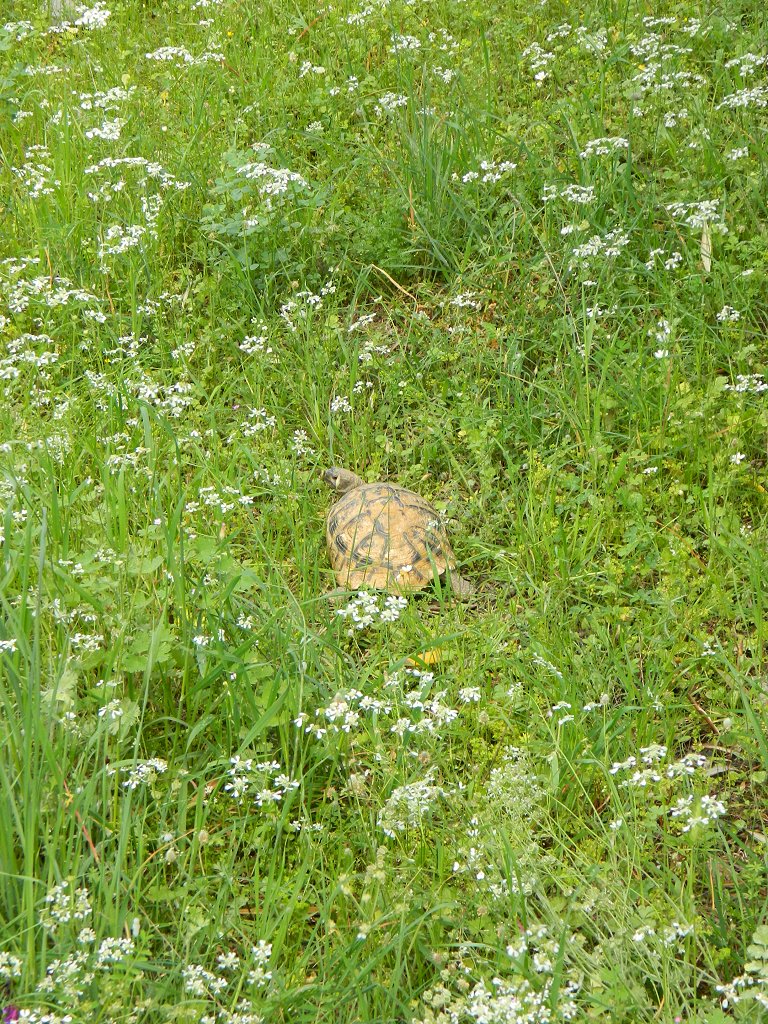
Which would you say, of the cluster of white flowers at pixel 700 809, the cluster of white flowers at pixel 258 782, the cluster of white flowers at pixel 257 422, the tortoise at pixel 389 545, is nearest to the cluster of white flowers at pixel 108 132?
the cluster of white flowers at pixel 257 422

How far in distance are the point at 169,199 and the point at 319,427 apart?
1633 millimetres

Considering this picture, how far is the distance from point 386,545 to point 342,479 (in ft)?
1.76

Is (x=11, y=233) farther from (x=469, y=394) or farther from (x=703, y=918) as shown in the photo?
(x=703, y=918)

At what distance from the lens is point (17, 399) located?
4602 millimetres

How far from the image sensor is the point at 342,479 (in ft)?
14.3

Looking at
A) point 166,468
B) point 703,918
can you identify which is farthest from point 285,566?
point 703,918

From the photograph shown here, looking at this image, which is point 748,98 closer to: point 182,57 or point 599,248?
point 599,248

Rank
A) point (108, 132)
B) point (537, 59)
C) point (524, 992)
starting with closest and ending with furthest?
point (524, 992) < point (108, 132) < point (537, 59)

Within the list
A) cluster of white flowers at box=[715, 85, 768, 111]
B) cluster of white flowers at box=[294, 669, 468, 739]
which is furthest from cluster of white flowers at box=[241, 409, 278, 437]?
cluster of white flowers at box=[715, 85, 768, 111]

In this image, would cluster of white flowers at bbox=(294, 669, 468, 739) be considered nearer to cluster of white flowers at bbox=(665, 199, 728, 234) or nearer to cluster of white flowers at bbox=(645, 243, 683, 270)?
cluster of white flowers at bbox=(645, 243, 683, 270)

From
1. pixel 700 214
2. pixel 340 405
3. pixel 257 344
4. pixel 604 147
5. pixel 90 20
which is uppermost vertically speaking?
pixel 90 20

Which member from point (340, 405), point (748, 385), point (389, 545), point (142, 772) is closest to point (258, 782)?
point (142, 772)

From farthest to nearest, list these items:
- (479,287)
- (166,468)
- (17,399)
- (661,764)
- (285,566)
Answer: (479,287) < (17,399) < (166,468) < (285,566) < (661,764)

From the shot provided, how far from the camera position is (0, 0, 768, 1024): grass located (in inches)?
100
